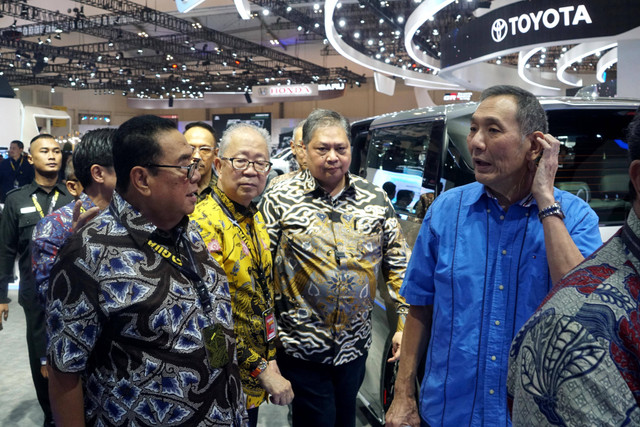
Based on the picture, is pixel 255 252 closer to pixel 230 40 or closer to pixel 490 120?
pixel 490 120

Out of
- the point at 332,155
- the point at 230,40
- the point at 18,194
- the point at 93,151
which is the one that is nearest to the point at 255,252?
the point at 332,155

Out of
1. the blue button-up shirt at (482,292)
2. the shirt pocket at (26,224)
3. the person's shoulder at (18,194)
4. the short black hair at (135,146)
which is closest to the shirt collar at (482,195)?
the blue button-up shirt at (482,292)

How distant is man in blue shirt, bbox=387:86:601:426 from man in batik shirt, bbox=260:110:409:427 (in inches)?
28.2

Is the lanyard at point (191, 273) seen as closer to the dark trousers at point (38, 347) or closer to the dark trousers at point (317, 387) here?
the dark trousers at point (317, 387)

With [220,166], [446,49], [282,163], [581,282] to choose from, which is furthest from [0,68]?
[581,282]

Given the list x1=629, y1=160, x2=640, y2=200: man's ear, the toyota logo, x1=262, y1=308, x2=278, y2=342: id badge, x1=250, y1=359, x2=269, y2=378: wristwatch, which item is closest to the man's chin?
x1=262, y1=308, x2=278, y2=342: id badge

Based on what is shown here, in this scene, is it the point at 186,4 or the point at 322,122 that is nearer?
the point at 322,122

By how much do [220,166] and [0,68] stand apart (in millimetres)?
26502

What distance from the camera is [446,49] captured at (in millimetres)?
10719

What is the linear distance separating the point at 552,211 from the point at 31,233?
330 centimetres

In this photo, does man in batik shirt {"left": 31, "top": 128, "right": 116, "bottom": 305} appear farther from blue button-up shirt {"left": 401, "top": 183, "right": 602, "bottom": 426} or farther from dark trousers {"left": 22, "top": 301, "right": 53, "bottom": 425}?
blue button-up shirt {"left": 401, "top": 183, "right": 602, "bottom": 426}

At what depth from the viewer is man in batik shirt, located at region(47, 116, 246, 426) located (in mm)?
1461

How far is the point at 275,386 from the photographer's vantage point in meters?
2.05

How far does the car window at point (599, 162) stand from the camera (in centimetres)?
265
